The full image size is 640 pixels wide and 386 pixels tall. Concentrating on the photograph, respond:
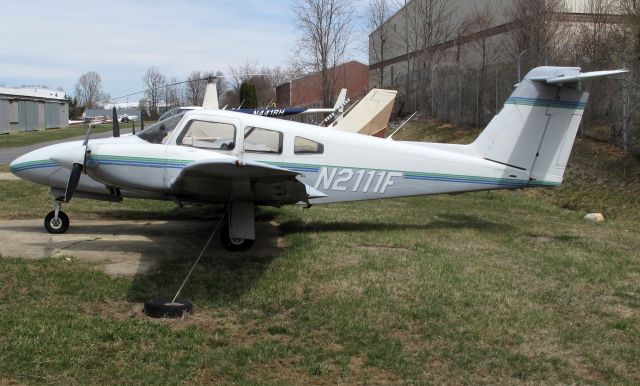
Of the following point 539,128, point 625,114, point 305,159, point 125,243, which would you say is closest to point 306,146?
point 305,159

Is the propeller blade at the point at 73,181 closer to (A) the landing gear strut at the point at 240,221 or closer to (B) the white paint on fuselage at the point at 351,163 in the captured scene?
(B) the white paint on fuselage at the point at 351,163

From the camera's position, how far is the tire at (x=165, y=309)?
5.32 metres

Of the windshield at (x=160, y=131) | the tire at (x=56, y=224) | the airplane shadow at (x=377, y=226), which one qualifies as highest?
the windshield at (x=160, y=131)

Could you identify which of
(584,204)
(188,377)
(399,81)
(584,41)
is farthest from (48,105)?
(188,377)

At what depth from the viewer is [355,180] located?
8922mm

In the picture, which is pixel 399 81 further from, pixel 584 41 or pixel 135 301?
pixel 135 301

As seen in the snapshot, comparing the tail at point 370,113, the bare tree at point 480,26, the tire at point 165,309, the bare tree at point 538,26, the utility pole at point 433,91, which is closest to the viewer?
the tire at point 165,309

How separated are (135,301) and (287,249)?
8.82ft

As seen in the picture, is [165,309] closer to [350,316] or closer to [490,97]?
A: [350,316]

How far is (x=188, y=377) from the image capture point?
4160 millimetres

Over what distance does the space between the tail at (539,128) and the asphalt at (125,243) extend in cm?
388

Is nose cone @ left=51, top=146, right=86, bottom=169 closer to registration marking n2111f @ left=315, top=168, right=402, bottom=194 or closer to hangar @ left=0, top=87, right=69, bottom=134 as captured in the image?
registration marking n2111f @ left=315, top=168, right=402, bottom=194

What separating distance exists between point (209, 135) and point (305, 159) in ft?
4.73

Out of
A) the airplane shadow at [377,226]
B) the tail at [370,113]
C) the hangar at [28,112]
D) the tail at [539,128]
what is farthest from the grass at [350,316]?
the hangar at [28,112]
